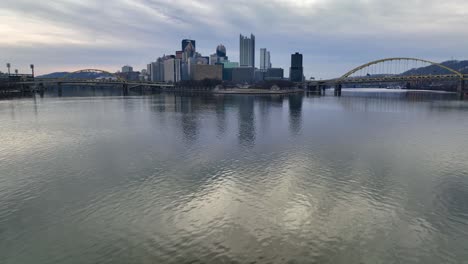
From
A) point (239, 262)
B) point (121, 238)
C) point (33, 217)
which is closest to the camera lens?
point (239, 262)

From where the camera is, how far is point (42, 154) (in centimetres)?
2320

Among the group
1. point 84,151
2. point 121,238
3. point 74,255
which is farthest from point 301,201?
point 84,151

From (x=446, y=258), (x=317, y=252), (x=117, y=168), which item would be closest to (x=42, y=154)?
(x=117, y=168)

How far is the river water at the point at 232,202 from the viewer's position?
10477 millimetres

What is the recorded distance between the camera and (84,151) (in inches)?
956

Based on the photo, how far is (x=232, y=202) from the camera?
1429cm

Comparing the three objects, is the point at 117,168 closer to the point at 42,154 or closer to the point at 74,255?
the point at 42,154

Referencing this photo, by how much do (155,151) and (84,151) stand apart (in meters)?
6.14

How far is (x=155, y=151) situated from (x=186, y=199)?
10.7 m

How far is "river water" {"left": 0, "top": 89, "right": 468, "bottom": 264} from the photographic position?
10.5 m

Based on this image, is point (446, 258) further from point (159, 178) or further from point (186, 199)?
point (159, 178)

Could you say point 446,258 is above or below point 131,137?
below

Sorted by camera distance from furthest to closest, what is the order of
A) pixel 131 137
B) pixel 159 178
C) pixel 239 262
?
pixel 131 137 → pixel 159 178 → pixel 239 262

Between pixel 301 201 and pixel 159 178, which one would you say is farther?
pixel 159 178
